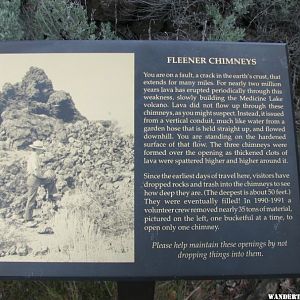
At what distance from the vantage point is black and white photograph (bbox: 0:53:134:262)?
2.26 m

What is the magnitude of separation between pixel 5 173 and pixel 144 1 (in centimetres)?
301

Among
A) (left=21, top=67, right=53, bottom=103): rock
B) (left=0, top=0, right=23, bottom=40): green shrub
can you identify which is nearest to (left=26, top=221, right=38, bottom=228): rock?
(left=21, top=67, right=53, bottom=103): rock

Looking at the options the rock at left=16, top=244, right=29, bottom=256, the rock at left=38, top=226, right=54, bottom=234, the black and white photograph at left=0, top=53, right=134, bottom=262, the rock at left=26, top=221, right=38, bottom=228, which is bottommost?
the rock at left=16, top=244, right=29, bottom=256

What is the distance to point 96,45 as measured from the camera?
2.49 metres

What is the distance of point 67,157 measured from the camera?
235 cm

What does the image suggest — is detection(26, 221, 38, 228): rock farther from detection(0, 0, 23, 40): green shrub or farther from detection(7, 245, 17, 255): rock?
detection(0, 0, 23, 40): green shrub

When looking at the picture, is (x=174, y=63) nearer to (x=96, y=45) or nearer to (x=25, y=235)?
(x=96, y=45)

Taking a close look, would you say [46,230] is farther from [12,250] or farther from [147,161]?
[147,161]

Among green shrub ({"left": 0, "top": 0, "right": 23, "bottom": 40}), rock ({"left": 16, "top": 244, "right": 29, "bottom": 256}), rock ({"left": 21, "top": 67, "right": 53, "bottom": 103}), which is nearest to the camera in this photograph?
rock ({"left": 16, "top": 244, "right": 29, "bottom": 256})

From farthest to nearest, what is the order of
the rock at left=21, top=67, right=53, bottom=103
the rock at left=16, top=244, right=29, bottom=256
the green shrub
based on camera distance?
the green shrub
the rock at left=21, top=67, right=53, bottom=103
the rock at left=16, top=244, right=29, bottom=256

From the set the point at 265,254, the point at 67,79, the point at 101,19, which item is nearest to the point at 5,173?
the point at 67,79

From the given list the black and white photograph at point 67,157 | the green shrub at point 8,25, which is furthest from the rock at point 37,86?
the green shrub at point 8,25

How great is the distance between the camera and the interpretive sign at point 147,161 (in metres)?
2.25

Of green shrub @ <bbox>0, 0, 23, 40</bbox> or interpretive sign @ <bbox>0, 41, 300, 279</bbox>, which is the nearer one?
interpretive sign @ <bbox>0, 41, 300, 279</bbox>
